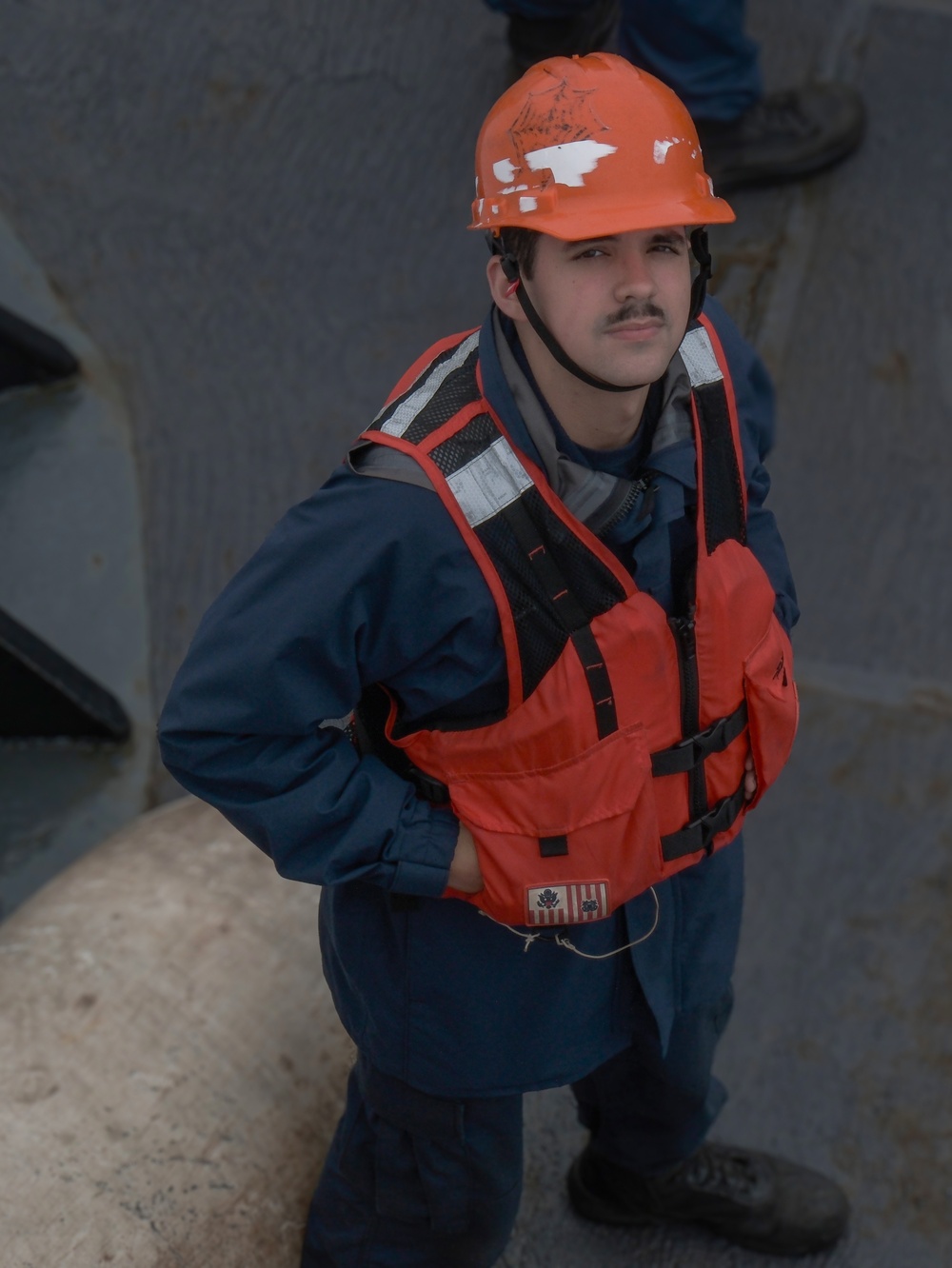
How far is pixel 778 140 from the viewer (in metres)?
4.49

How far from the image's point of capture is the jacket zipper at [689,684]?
1870 millimetres

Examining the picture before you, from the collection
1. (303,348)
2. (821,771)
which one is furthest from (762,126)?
(821,771)

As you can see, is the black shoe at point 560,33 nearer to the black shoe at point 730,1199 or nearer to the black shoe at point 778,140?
the black shoe at point 778,140

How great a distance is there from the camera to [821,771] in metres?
3.51

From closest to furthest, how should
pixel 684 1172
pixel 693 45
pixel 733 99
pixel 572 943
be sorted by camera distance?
pixel 572 943, pixel 684 1172, pixel 693 45, pixel 733 99

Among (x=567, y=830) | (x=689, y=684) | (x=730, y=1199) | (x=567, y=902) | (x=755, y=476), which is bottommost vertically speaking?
(x=730, y=1199)

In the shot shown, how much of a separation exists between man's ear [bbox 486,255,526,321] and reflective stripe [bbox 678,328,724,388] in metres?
0.25

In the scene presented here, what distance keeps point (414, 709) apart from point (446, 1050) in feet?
1.74

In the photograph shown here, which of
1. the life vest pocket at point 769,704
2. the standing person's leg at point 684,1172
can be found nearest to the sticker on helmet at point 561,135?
the life vest pocket at point 769,704

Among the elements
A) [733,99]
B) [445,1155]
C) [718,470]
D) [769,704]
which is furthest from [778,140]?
[445,1155]

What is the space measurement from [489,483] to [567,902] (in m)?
0.58

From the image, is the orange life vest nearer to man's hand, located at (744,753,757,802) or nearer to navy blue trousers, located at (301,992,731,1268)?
man's hand, located at (744,753,757,802)

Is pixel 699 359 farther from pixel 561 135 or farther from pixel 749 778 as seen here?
pixel 749 778

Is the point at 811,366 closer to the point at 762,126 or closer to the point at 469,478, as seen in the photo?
the point at 762,126
